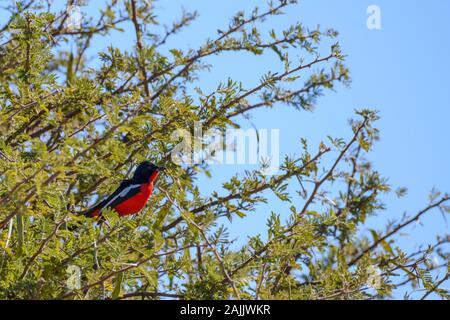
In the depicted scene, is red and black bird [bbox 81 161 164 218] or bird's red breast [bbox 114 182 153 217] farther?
bird's red breast [bbox 114 182 153 217]

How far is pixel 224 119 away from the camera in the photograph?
13.9ft

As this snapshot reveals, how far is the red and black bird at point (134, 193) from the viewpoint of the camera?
4409mm

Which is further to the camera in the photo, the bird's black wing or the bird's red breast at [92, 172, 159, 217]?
the bird's red breast at [92, 172, 159, 217]

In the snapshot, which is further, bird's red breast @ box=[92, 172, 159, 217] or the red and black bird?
bird's red breast @ box=[92, 172, 159, 217]

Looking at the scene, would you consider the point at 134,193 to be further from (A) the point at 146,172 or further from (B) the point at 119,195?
(A) the point at 146,172

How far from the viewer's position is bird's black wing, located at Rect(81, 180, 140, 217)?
4446 mm

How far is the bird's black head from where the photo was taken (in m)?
4.36

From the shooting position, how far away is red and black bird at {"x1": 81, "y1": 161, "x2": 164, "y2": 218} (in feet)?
14.5

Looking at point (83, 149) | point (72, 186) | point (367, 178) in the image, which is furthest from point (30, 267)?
point (367, 178)

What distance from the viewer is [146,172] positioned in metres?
4.52

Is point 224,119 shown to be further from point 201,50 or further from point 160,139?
point 201,50

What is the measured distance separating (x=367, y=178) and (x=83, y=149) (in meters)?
2.20

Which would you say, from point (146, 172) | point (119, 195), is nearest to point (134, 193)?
point (119, 195)

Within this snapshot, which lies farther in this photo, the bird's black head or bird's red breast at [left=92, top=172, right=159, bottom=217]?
bird's red breast at [left=92, top=172, right=159, bottom=217]
